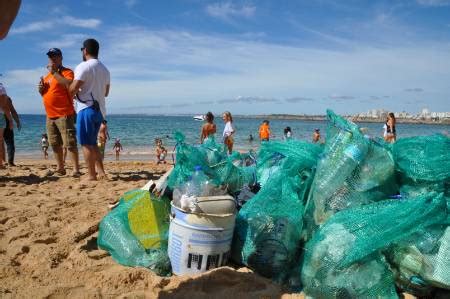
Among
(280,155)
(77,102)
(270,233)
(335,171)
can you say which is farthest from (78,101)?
(335,171)

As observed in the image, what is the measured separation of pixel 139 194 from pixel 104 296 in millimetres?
826

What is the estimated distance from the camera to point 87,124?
456 centimetres

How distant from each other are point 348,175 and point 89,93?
3.31 m

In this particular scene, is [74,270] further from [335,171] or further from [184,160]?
[335,171]

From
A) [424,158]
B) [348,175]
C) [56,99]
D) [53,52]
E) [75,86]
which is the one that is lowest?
[348,175]

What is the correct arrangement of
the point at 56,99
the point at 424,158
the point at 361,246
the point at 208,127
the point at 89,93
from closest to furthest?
the point at 361,246 → the point at 424,158 → the point at 89,93 → the point at 56,99 → the point at 208,127

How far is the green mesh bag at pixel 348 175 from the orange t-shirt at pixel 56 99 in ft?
12.3

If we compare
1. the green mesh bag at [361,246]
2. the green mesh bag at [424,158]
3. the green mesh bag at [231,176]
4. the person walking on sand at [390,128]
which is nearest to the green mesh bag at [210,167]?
the green mesh bag at [231,176]

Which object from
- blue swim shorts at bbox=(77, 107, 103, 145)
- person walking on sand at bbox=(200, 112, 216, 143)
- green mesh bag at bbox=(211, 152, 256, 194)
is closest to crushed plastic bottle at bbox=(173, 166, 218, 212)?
green mesh bag at bbox=(211, 152, 256, 194)

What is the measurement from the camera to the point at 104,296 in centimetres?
201

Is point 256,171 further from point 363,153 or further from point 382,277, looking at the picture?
point 382,277

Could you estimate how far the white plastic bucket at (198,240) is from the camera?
7.14ft

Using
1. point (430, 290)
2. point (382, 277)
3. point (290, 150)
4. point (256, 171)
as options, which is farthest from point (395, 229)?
point (256, 171)

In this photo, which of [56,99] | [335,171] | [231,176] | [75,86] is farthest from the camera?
[56,99]
